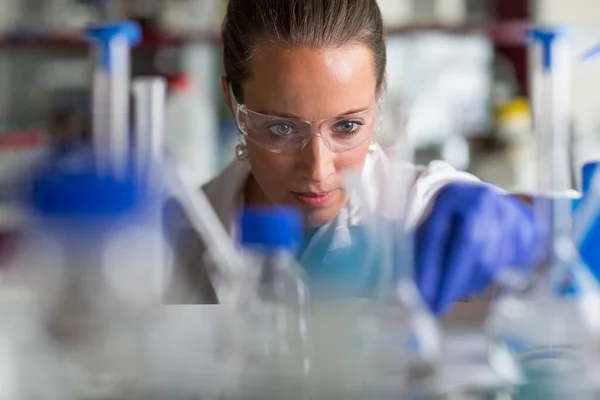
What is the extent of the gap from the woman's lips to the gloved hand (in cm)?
32

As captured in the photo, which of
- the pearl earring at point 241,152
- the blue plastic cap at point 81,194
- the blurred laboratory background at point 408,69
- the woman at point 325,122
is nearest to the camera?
the blue plastic cap at point 81,194

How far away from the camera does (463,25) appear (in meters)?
3.68

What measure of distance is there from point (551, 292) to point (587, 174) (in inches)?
6.7

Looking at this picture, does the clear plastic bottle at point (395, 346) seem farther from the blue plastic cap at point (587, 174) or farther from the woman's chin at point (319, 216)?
the woman's chin at point (319, 216)

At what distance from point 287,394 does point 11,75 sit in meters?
4.02

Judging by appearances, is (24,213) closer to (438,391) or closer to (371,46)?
(438,391)

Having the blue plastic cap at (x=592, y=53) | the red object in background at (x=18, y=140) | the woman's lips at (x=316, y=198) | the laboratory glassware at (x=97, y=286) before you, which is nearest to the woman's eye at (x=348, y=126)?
the woman's lips at (x=316, y=198)

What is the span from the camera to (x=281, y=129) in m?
1.33

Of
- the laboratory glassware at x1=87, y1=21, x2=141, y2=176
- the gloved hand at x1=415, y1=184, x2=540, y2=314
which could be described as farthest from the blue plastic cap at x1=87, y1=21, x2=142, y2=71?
the gloved hand at x1=415, y1=184, x2=540, y2=314

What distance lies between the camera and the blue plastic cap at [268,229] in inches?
26.9

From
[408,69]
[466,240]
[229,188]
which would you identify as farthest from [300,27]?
[408,69]

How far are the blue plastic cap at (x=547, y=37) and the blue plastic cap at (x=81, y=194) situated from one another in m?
0.37

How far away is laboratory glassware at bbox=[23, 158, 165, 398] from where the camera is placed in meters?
0.61

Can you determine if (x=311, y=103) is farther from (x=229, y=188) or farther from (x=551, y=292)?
(x=551, y=292)
